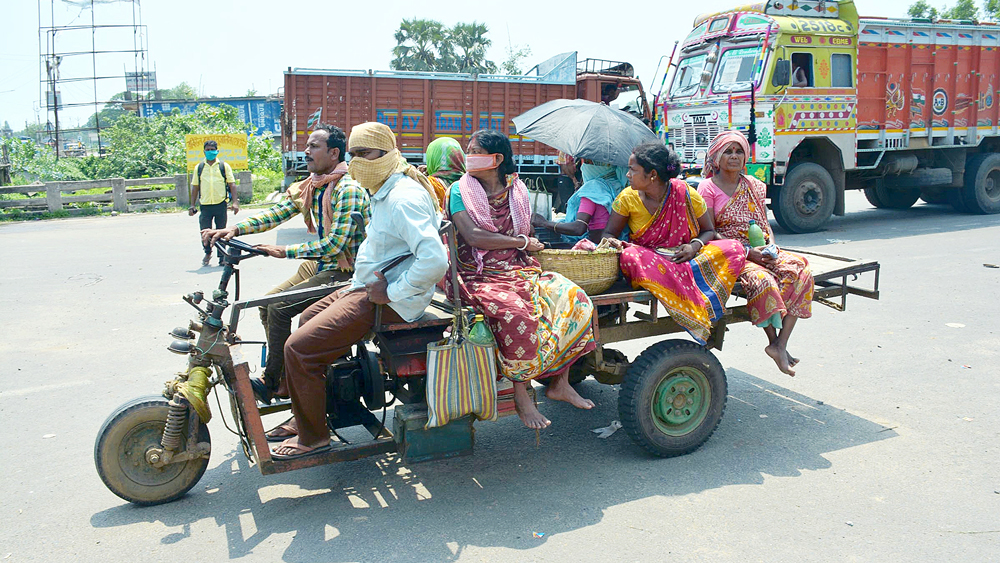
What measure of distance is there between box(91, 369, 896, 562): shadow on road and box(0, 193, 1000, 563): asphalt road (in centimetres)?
1

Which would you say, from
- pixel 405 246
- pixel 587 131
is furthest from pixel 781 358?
pixel 405 246

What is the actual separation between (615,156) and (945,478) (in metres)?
2.79

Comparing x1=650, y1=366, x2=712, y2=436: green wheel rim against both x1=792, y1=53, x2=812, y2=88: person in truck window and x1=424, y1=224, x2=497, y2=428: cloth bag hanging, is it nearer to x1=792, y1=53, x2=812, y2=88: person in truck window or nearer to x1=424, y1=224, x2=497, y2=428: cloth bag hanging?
x1=424, y1=224, x2=497, y2=428: cloth bag hanging

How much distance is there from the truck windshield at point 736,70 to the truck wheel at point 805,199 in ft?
5.64

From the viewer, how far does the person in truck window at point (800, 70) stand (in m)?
11.8

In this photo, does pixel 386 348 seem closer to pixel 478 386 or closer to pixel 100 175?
pixel 478 386

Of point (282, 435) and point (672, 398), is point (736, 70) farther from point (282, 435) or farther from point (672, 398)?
point (282, 435)

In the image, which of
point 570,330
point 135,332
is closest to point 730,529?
point 570,330

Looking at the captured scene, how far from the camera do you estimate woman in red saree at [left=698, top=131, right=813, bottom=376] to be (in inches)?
172

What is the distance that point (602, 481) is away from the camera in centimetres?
389

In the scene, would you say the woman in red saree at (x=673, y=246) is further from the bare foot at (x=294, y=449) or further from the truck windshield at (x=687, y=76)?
the truck windshield at (x=687, y=76)

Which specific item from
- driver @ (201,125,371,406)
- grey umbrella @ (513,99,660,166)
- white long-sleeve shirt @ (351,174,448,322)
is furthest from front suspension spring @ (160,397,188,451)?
grey umbrella @ (513,99,660,166)

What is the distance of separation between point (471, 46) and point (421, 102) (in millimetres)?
24881

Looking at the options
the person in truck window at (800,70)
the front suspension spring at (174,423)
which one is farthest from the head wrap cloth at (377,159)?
the person in truck window at (800,70)
